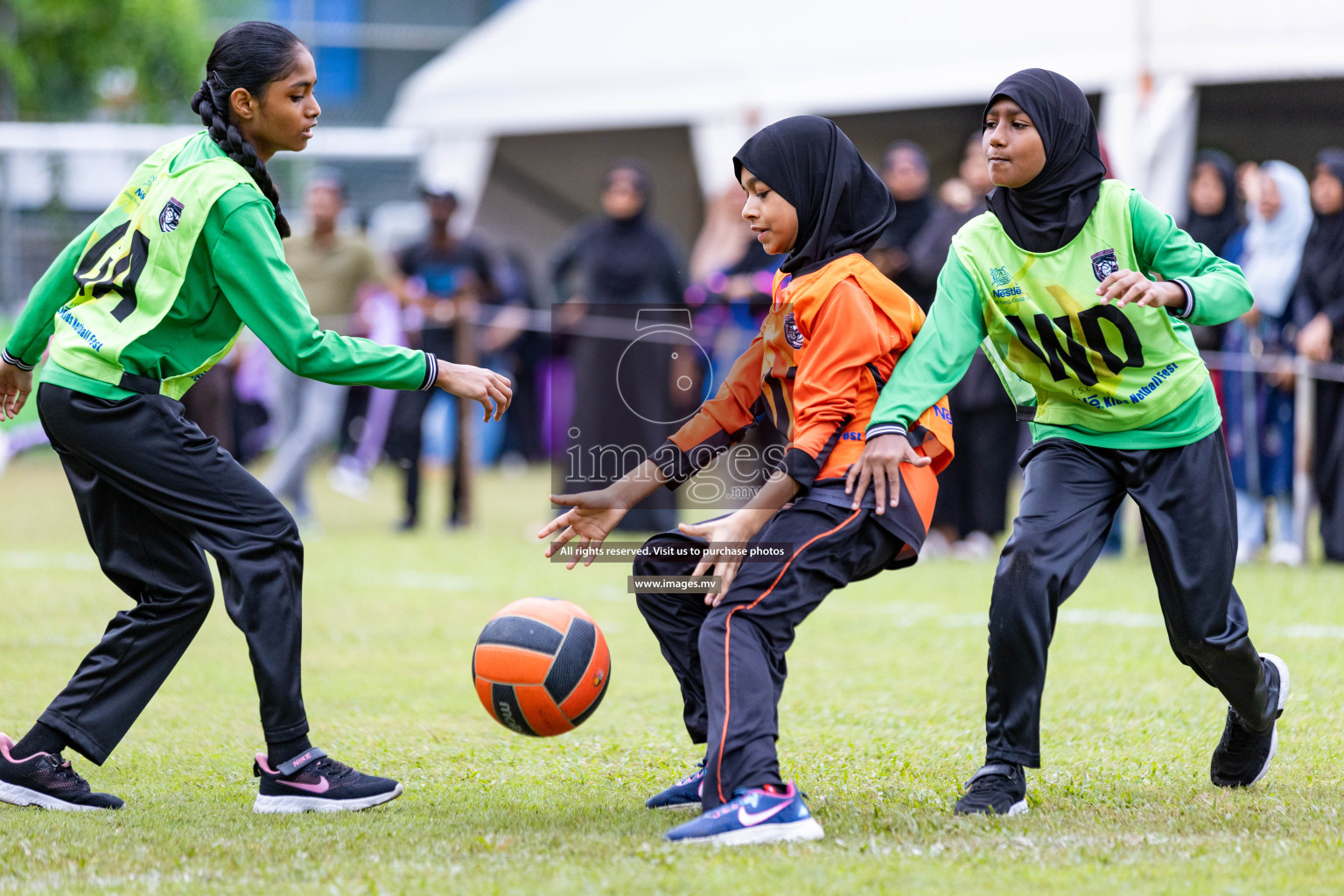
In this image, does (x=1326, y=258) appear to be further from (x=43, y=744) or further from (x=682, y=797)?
(x=43, y=744)

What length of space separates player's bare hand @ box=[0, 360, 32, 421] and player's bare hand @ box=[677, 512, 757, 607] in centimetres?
209

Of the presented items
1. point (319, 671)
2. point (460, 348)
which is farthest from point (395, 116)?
point (319, 671)

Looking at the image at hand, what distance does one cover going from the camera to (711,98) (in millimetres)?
14867

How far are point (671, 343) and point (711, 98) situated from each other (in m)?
3.90

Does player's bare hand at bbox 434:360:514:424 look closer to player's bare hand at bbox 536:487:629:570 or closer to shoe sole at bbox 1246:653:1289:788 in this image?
player's bare hand at bbox 536:487:629:570

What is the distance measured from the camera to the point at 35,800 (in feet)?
13.9

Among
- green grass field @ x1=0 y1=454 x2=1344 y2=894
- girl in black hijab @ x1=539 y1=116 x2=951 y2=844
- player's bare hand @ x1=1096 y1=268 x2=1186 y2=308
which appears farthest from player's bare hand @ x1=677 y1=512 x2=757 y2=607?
player's bare hand @ x1=1096 y1=268 x2=1186 y2=308

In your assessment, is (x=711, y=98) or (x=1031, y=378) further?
(x=711, y=98)

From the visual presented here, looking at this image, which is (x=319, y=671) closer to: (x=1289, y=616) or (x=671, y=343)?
(x=1289, y=616)

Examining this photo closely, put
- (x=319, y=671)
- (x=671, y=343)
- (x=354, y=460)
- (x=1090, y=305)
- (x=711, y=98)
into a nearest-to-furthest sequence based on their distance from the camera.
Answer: (x=1090, y=305) < (x=319, y=671) < (x=671, y=343) < (x=711, y=98) < (x=354, y=460)

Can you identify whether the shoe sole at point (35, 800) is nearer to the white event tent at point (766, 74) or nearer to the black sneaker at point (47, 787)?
the black sneaker at point (47, 787)

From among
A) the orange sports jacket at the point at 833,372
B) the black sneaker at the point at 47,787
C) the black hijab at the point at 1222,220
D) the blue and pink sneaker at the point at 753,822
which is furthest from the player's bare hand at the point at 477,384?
the black hijab at the point at 1222,220

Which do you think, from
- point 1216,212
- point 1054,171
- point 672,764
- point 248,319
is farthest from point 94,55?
point 1054,171

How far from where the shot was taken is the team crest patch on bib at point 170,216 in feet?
13.4
